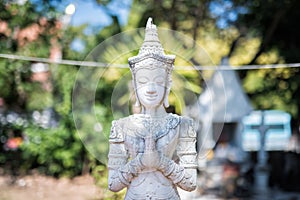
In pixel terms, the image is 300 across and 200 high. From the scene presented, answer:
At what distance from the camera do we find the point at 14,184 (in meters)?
9.02

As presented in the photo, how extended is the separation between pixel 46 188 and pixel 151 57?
640cm

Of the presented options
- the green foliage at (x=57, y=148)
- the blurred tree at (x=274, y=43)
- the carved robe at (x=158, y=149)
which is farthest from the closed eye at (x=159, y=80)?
the blurred tree at (x=274, y=43)

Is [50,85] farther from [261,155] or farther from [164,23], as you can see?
[261,155]

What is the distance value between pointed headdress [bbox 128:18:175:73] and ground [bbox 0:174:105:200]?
169 inches

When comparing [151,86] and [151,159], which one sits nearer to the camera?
[151,159]

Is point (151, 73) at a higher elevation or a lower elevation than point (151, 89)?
higher

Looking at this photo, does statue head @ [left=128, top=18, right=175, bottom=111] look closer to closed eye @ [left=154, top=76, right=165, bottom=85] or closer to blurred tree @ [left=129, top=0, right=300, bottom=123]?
closed eye @ [left=154, top=76, right=165, bottom=85]

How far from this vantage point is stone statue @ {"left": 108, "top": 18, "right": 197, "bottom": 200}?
280cm

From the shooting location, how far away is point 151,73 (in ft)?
9.73

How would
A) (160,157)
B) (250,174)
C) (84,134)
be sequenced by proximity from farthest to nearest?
(250,174)
(84,134)
(160,157)

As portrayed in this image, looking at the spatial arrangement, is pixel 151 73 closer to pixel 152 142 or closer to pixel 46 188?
pixel 152 142

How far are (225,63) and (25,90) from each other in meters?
4.21

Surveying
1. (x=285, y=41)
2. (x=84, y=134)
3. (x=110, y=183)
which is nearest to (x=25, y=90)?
(x=84, y=134)

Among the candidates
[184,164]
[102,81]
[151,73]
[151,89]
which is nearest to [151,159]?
[184,164]
